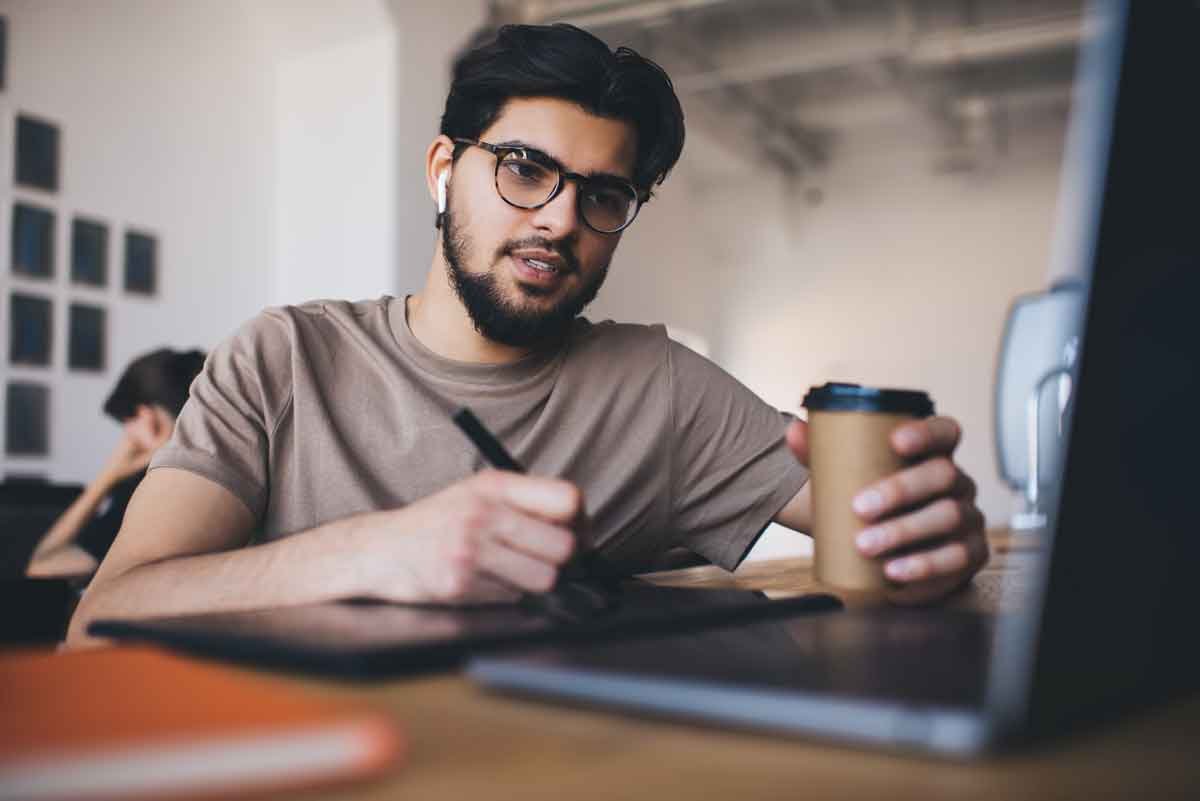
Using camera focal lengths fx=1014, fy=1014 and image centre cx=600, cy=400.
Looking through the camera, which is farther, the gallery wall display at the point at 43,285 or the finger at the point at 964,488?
the gallery wall display at the point at 43,285

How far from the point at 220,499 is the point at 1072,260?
95 centimetres

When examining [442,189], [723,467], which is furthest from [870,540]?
[442,189]

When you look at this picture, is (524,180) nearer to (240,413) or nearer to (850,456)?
(240,413)

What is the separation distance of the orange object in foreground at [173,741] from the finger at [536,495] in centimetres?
30

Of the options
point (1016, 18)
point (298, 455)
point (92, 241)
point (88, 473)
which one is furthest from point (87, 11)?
point (1016, 18)

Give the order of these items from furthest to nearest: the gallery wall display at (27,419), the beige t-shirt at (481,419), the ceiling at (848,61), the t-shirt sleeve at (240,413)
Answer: the ceiling at (848,61), the gallery wall display at (27,419), the beige t-shirt at (481,419), the t-shirt sleeve at (240,413)

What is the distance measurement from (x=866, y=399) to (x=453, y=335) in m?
0.80

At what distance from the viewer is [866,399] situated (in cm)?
75

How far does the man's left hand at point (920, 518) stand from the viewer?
0.75 metres

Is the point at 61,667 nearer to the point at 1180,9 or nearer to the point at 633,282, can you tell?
the point at 1180,9

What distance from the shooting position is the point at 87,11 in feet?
12.6

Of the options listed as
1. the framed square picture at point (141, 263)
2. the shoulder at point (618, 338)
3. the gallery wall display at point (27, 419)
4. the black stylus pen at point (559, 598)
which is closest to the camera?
the black stylus pen at point (559, 598)

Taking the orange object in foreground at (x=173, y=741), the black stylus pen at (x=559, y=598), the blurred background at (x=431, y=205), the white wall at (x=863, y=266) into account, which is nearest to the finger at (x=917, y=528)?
the black stylus pen at (x=559, y=598)

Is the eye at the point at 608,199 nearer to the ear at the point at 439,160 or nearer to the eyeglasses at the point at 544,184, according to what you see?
the eyeglasses at the point at 544,184
